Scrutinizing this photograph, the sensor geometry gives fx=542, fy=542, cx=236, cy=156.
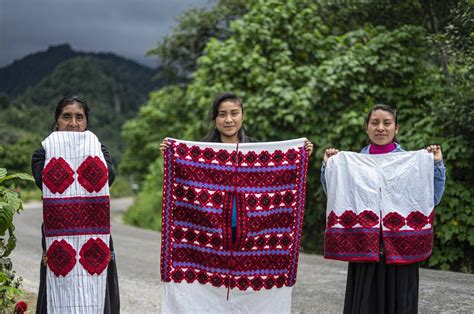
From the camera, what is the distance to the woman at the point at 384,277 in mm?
3805

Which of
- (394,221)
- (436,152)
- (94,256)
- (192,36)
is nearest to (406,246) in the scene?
(394,221)

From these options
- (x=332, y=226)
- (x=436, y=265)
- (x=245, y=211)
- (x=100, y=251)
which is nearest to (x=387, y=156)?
(x=332, y=226)

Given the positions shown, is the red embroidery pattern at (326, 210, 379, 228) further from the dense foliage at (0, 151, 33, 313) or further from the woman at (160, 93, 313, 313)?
the dense foliage at (0, 151, 33, 313)

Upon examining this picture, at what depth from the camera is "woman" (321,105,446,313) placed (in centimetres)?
380

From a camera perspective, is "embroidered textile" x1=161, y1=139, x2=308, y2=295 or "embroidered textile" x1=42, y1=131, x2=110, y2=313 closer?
"embroidered textile" x1=42, y1=131, x2=110, y2=313

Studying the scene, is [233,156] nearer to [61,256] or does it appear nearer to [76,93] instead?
[61,256]

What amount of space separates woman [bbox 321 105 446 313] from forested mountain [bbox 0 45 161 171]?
33560 mm

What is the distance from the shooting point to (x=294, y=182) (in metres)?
3.96

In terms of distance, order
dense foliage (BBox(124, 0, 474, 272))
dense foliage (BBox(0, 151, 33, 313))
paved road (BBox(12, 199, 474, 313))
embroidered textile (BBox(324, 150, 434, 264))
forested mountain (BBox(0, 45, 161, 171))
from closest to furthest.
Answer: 1. dense foliage (BBox(0, 151, 33, 313))
2. embroidered textile (BBox(324, 150, 434, 264))
3. paved road (BBox(12, 199, 474, 313))
4. dense foliage (BBox(124, 0, 474, 272))
5. forested mountain (BBox(0, 45, 161, 171))

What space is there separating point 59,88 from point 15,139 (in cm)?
1453

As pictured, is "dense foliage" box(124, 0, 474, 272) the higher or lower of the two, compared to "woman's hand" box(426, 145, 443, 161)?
higher

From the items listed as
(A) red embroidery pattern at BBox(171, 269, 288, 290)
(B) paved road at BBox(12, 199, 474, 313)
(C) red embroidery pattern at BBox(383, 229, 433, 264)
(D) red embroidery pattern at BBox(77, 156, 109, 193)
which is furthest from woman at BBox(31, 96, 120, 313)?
(C) red embroidery pattern at BBox(383, 229, 433, 264)

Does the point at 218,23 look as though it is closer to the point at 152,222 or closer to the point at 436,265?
the point at 152,222

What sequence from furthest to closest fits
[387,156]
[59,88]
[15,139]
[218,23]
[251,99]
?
1. [59,88]
2. [15,139]
3. [218,23]
4. [251,99]
5. [387,156]
